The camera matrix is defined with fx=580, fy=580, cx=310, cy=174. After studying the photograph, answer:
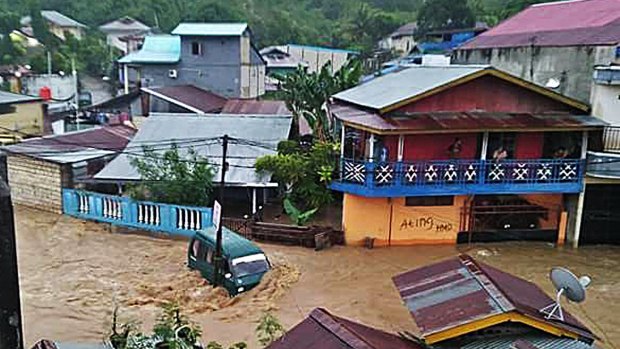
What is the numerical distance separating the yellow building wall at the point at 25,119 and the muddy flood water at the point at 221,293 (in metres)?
11.6

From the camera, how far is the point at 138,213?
18906 millimetres

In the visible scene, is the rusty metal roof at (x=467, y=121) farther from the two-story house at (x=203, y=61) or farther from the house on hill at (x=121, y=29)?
the house on hill at (x=121, y=29)

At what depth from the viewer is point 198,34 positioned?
35.8m

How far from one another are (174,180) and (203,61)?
753 inches

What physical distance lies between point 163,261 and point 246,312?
14.1 feet

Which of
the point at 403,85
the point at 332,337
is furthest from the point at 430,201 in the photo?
the point at 332,337

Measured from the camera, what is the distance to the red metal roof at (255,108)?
29.9 meters

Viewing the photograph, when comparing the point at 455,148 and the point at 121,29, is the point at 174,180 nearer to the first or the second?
the point at 455,148

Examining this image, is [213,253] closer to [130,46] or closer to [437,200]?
[437,200]

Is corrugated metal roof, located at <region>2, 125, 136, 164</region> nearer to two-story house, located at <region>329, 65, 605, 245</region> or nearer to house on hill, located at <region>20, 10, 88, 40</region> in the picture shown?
two-story house, located at <region>329, 65, 605, 245</region>

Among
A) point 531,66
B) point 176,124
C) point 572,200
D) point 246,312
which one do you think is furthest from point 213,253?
point 531,66

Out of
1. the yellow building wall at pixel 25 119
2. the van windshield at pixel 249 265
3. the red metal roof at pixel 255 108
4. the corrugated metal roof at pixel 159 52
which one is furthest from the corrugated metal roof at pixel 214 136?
the corrugated metal roof at pixel 159 52

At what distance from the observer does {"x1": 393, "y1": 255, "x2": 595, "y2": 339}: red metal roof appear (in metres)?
7.32

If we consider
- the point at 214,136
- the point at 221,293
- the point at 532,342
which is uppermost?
the point at 214,136
